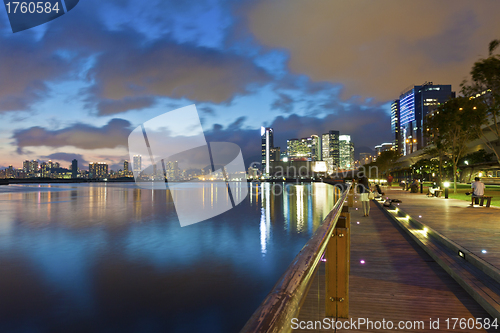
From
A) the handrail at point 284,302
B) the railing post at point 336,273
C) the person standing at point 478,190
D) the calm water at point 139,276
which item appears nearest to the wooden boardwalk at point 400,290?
the handrail at point 284,302

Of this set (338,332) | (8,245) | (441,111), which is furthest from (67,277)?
(441,111)

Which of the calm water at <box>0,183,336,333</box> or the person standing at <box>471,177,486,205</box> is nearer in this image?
the calm water at <box>0,183,336,333</box>

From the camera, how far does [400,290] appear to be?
5.80 metres

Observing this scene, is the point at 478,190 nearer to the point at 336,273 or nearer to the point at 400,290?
the point at 400,290

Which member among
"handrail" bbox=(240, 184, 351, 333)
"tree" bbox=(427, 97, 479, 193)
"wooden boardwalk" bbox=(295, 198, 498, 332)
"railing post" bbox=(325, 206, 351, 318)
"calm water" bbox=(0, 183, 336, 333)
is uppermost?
"tree" bbox=(427, 97, 479, 193)

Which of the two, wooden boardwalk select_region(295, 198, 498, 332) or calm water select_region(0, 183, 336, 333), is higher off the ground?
wooden boardwalk select_region(295, 198, 498, 332)

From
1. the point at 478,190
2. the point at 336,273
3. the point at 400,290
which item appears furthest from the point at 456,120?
the point at 336,273

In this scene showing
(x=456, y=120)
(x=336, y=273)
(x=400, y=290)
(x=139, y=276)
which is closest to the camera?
(x=336, y=273)

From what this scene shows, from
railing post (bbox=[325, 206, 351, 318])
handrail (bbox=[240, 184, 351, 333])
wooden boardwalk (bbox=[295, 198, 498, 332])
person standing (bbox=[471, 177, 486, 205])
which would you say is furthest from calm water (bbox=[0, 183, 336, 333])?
person standing (bbox=[471, 177, 486, 205])

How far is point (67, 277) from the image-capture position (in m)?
11.4

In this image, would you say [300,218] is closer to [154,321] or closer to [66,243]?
[66,243]

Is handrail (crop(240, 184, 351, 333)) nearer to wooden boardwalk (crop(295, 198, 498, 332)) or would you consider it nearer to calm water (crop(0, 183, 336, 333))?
wooden boardwalk (crop(295, 198, 498, 332))

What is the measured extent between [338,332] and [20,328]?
7252 millimetres

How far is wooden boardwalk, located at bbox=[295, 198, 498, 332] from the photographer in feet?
15.3
